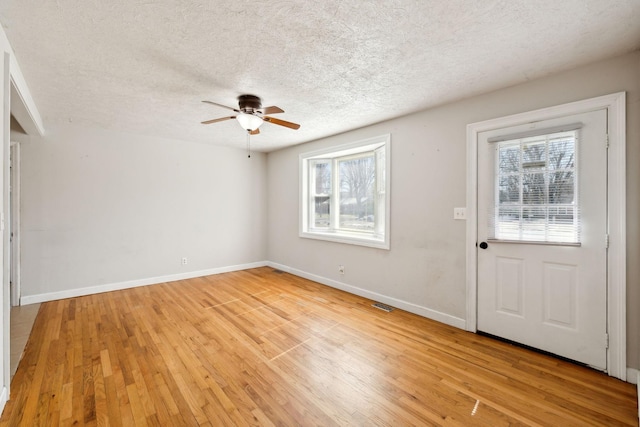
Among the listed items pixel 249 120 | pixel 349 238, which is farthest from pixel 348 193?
pixel 249 120

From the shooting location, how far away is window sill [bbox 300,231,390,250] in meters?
3.75

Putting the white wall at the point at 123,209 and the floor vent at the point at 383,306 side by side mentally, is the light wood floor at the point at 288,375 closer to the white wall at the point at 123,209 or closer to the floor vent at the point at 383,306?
the floor vent at the point at 383,306

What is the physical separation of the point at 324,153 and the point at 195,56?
2.68m

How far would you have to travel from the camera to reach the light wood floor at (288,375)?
5.62 ft

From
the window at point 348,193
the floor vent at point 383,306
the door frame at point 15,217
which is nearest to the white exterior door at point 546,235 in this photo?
the floor vent at point 383,306

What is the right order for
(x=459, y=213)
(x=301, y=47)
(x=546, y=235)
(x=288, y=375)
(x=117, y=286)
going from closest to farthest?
(x=301, y=47) → (x=288, y=375) → (x=546, y=235) → (x=459, y=213) → (x=117, y=286)

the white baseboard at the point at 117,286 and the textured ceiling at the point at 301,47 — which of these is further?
the white baseboard at the point at 117,286

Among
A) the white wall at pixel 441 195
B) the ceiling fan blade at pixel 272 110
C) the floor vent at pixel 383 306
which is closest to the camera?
the white wall at pixel 441 195

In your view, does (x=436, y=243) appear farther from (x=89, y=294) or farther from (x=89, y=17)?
(x=89, y=294)

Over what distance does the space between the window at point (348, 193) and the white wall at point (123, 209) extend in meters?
1.40

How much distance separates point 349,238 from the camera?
4.18 metres

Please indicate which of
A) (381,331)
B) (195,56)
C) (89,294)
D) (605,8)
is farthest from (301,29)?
(89,294)

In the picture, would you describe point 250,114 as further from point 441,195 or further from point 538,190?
point 538,190

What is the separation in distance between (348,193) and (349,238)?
0.84 m
